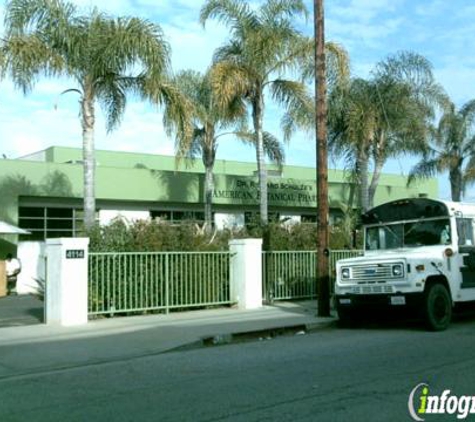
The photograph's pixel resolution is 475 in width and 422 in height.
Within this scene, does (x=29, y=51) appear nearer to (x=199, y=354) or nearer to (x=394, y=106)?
(x=199, y=354)

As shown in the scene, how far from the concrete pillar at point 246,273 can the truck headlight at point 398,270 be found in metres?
5.28

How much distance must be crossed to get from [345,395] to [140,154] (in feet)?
113

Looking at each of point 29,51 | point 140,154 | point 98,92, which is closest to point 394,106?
point 98,92

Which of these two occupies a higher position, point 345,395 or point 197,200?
point 197,200

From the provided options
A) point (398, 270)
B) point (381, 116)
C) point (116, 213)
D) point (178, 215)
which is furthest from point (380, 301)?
point (178, 215)

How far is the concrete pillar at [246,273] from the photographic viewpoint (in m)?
17.8

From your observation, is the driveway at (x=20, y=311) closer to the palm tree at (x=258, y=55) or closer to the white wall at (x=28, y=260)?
the white wall at (x=28, y=260)

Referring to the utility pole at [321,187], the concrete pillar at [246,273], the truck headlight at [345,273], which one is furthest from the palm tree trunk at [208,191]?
the truck headlight at [345,273]

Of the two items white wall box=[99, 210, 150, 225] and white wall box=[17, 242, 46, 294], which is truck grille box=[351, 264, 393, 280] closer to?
white wall box=[17, 242, 46, 294]

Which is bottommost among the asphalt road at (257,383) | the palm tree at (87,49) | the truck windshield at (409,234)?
the asphalt road at (257,383)

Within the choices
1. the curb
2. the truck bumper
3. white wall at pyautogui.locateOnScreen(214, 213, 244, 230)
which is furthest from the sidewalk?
white wall at pyautogui.locateOnScreen(214, 213, 244, 230)

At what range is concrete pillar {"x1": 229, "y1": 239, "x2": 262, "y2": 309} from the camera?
17812 millimetres

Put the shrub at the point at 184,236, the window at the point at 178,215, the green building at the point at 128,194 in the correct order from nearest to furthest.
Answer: the shrub at the point at 184,236
the green building at the point at 128,194
the window at the point at 178,215

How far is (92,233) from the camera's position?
16156 mm
